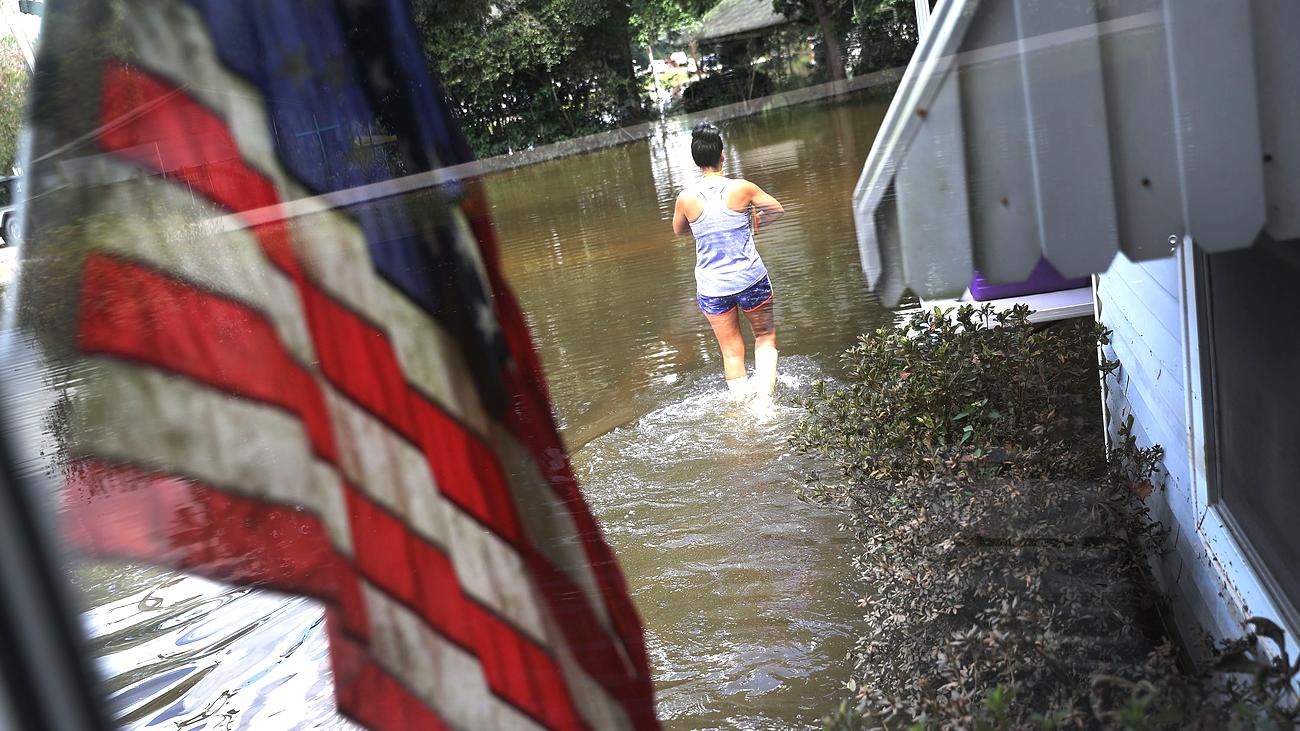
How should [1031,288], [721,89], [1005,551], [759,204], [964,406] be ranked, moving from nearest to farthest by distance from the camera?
[1005,551]
[964,406]
[759,204]
[1031,288]
[721,89]

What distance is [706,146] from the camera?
14.5 ft

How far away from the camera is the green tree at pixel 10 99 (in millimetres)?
1075

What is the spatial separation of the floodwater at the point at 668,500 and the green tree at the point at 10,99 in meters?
0.20

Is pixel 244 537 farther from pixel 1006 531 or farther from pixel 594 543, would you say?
pixel 1006 531

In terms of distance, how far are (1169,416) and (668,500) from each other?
7.48 ft

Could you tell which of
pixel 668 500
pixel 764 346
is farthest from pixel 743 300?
pixel 668 500

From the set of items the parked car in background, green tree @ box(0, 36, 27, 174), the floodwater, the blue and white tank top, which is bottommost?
the floodwater

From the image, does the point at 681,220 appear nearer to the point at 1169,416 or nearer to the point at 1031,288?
the point at 1031,288

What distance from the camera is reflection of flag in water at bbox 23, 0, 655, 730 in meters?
1.22

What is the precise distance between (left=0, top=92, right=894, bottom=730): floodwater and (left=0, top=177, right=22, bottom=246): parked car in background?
0.15 metres

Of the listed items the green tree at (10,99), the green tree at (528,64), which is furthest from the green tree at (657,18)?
the green tree at (10,99)

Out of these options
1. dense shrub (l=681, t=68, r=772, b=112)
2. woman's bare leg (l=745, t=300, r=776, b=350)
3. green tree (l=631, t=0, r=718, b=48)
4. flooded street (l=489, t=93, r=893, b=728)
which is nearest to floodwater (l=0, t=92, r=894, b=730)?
flooded street (l=489, t=93, r=893, b=728)

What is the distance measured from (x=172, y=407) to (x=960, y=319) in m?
2.94

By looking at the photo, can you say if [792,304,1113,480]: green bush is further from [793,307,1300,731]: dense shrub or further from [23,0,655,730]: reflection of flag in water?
[23,0,655,730]: reflection of flag in water
